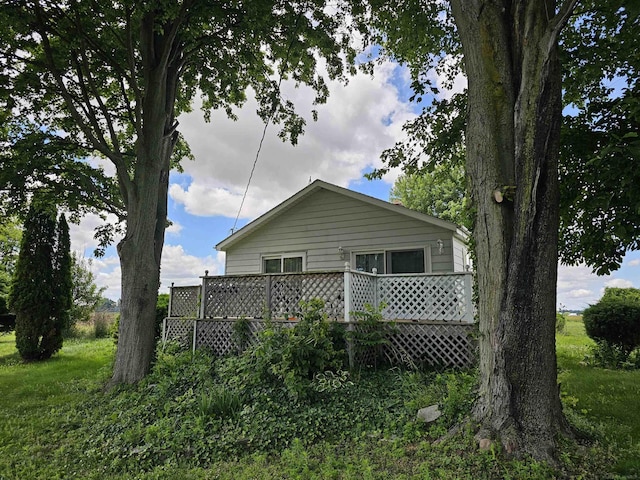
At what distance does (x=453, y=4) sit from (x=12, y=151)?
30.6ft

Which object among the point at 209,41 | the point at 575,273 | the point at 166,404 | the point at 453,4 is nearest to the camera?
the point at 453,4

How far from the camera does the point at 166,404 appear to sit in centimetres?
497

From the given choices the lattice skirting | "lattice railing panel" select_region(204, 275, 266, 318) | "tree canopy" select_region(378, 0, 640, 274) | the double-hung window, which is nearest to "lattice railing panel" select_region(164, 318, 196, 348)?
"lattice railing panel" select_region(204, 275, 266, 318)

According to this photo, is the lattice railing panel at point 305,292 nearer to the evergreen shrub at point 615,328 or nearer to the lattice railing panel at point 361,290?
the lattice railing panel at point 361,290

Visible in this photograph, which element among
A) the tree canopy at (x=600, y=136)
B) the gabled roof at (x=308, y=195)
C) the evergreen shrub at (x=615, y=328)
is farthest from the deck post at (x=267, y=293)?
the evergreen shrub at (x=615, y=328)

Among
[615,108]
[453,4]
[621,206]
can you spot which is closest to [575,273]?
[621,206]

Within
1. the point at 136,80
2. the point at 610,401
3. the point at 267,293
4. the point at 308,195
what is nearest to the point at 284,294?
the point at 267,293

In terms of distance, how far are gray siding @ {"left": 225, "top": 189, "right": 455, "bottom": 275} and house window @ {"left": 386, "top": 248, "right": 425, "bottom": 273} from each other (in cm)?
17

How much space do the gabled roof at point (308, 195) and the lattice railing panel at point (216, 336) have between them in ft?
12.2

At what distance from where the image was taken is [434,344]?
6.55 metres

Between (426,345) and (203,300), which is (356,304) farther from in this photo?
(203,300)

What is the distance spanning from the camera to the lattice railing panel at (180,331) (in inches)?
312

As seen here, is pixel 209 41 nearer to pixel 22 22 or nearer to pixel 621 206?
pixel 22 22

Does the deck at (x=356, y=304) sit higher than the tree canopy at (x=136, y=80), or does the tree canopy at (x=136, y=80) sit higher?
the tree canopy at (x=136, y=80)
